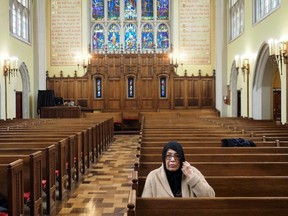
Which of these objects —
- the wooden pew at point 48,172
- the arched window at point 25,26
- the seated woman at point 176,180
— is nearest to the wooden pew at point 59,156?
the wooden pew at point 48,172

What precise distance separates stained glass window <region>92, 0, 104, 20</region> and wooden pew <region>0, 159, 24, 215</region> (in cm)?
1877

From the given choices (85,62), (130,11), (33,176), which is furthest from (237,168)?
(130,11)

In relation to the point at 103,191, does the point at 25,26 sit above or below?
above

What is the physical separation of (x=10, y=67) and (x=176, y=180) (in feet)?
45.1

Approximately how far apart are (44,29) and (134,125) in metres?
6.65

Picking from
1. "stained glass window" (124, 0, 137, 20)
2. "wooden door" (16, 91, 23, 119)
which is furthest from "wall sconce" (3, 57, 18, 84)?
"stained glass window" (124, 0, 137, 20)

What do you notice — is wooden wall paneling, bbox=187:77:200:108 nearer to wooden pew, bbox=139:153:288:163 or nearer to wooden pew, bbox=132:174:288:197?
wooden pew, bbox=139:153:288:163

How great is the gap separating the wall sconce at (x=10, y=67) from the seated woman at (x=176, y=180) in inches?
524

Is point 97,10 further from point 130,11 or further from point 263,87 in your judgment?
point 263,87

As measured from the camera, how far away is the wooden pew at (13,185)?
164 inches

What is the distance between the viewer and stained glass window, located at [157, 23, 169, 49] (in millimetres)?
22484

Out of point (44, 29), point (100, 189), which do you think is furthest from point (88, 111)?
point (100, 189)

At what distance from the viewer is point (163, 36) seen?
22562 mm

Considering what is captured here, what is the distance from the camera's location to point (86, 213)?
5719mm
